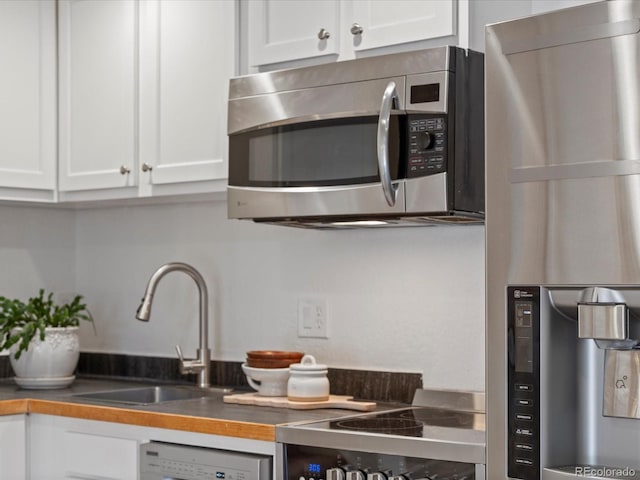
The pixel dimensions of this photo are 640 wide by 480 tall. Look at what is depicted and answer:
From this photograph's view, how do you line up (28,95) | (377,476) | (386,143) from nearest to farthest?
1. (377,476)
2. (386,143)
3. (28,95)

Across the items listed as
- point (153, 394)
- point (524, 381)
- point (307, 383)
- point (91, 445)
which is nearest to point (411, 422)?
point (307, 383)

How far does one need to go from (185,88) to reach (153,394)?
3.34ft

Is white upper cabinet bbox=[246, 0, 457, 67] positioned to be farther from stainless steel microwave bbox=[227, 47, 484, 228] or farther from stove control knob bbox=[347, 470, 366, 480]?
stove control knob bbox=[347, 470, 366, 480]

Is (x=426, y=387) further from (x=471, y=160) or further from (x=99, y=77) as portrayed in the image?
(x=99, y=77)

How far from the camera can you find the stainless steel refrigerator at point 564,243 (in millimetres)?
1841

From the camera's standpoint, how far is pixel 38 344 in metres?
3.41

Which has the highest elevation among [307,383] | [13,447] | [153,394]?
[307,383]

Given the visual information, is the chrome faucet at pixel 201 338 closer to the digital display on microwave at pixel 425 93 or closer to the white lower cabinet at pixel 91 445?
the white lower cabinet at pixel 91 445

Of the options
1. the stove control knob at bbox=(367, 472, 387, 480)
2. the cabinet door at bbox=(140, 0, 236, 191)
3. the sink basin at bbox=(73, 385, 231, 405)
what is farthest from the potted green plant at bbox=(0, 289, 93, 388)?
the stove control knob at bbox=(367, 472, 387, 480)

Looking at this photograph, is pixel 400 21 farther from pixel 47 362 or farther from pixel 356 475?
pixel 47 362

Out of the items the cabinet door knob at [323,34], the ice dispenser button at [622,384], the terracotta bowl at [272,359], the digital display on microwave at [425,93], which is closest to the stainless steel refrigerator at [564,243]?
the ice dispenser button at [622,384]

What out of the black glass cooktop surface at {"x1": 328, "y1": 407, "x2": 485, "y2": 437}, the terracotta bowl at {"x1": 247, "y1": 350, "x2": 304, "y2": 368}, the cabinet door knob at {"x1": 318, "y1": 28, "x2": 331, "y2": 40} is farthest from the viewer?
the terracotta bowl at {"x1": 247, "y1": 350, "x2": 304, "y2": 368}

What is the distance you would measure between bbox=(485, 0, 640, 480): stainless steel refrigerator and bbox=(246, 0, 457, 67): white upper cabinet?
1.84 feet

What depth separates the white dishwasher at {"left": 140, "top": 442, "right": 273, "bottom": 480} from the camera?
2480 millimetres
